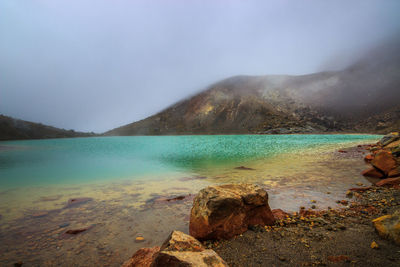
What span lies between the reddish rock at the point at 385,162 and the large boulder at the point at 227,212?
9578mm

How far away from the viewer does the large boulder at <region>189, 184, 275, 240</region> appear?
15.1ft

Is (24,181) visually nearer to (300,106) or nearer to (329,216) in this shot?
(329,216)

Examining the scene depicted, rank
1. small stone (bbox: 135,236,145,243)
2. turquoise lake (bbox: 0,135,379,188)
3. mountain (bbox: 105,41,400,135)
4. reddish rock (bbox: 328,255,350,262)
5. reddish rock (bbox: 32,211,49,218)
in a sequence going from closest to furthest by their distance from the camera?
reddish rock (bbox: 328,255,350,262)
small stone (bbox: 135,236,145,243)
reddish rock (bbox: 32,211,49,218)
turquoise lake (bbox: 0,135,379,188)
mountain (bbox: 105,41,400,135)

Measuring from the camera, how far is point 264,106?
493 ft

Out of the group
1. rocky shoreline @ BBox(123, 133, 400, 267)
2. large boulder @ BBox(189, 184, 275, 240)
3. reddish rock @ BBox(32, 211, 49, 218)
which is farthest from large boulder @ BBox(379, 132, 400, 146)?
reddish rock @ BBox(32, 211, 49, 218)

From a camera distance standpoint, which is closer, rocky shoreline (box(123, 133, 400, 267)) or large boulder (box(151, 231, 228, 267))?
large boulder (box(151, 231, 228, 267))

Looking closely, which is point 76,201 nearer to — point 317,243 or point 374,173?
point 317,243

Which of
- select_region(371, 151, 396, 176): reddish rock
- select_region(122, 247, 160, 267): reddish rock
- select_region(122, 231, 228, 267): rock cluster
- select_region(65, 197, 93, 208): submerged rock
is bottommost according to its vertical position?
select_region(65, 197, 93, 208): submerged rock

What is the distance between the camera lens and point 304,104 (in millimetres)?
144750

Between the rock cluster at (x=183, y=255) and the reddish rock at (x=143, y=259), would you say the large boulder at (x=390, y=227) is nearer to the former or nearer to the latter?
the rock cluster at (x=183, y=255)

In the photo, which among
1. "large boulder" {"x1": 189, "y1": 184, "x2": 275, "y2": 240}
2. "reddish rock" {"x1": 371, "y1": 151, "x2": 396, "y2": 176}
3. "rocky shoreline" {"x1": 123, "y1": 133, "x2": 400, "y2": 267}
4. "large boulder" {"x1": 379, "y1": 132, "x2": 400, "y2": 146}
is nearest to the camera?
"rocky shoreline" {"x1": 123, "y1": 133, "x2": 400, "y2": 267}

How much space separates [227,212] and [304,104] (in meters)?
163

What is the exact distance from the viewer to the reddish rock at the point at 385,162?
10.2m

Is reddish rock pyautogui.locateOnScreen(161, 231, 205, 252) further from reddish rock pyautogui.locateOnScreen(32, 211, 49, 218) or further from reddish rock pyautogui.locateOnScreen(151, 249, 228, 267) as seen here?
reddish rock pyautogui.locateOnScreen(32, 211, 49, 218)
